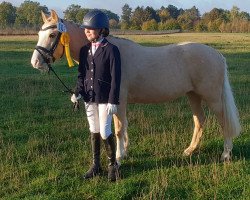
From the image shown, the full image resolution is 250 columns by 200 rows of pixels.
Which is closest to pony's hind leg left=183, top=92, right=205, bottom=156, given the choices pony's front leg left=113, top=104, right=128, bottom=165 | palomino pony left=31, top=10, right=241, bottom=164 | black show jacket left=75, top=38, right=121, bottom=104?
palomino pony left=31, top=10, right=241, bottom=164

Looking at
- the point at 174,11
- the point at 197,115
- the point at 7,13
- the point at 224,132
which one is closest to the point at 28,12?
the point at 7,13

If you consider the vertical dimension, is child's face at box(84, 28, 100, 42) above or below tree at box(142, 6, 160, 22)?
below

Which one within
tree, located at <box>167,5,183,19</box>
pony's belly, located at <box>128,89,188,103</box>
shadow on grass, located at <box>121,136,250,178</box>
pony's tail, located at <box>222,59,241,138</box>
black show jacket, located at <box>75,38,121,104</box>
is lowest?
shadow on grass, located at <box>121,136,250,178</box>

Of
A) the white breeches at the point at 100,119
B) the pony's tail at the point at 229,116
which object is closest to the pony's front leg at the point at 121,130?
the white breeches at the point at 100,119

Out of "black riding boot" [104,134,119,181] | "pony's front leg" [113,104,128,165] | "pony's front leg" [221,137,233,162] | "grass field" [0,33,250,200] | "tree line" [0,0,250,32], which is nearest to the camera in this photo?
"grass field" [0,33,250,200]

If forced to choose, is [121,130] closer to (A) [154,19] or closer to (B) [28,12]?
(A) [154,19]

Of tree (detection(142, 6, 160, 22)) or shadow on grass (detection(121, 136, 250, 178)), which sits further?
tree (detection(142, 6, 160, 22))

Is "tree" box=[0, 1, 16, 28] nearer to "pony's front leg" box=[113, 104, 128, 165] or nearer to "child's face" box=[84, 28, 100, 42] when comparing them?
"pony's front leg" box=[113, 104, 128, 165]

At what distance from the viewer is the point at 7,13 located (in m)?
92.5

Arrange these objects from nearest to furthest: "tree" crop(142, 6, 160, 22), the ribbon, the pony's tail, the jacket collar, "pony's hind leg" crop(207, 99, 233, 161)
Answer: the jacket collar < the ribbon < "pony's hind leg" crop(207, 99, 233, 161) < the pony's tail < "tree" crop(142, 6, 160, 22)

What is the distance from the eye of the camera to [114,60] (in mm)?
5133

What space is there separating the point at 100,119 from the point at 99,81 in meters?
0.51

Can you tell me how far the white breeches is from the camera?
5289mm

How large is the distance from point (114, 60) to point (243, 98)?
611 centimetres
